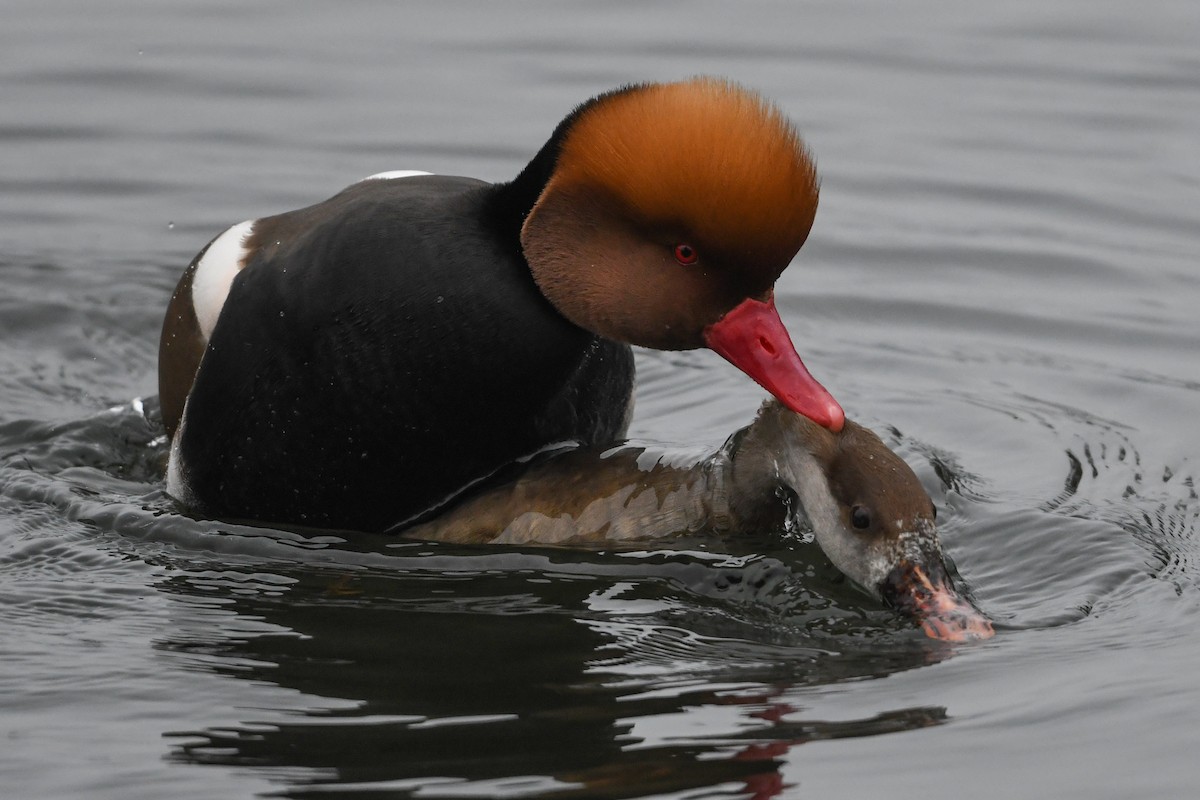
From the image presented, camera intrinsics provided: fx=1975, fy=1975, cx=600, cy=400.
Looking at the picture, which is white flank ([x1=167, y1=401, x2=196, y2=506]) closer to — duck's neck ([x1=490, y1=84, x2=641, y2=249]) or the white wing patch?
the white wing patch

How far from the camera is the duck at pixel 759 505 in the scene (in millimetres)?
5449

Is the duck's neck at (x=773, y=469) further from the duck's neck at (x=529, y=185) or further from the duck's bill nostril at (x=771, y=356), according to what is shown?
the duck's neck at (x=529, y=185)

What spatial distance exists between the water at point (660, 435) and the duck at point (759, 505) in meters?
0.10

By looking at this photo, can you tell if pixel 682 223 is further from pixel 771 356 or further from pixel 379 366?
pixel 379 366

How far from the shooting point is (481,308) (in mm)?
5691

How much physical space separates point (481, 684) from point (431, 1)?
8.80 m

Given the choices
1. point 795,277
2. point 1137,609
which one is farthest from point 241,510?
point 795,277

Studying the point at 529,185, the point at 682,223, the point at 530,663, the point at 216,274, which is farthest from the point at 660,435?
the point at 530,663

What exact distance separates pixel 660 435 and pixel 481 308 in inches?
76.4

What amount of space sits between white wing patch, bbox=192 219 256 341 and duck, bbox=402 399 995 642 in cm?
96

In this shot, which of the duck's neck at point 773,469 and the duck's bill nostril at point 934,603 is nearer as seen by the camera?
the duck's bill nostril at point 934,603

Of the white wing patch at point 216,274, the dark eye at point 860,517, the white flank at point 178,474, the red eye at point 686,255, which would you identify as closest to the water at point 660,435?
the white flank at point 178,474

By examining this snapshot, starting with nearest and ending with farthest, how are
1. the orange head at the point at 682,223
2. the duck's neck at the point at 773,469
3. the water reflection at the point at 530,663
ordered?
the water reflection at the point at 530,663 < the orange head at the point at 682,223 < the duck's neck at the point at 773,469

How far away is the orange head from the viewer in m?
5.21
